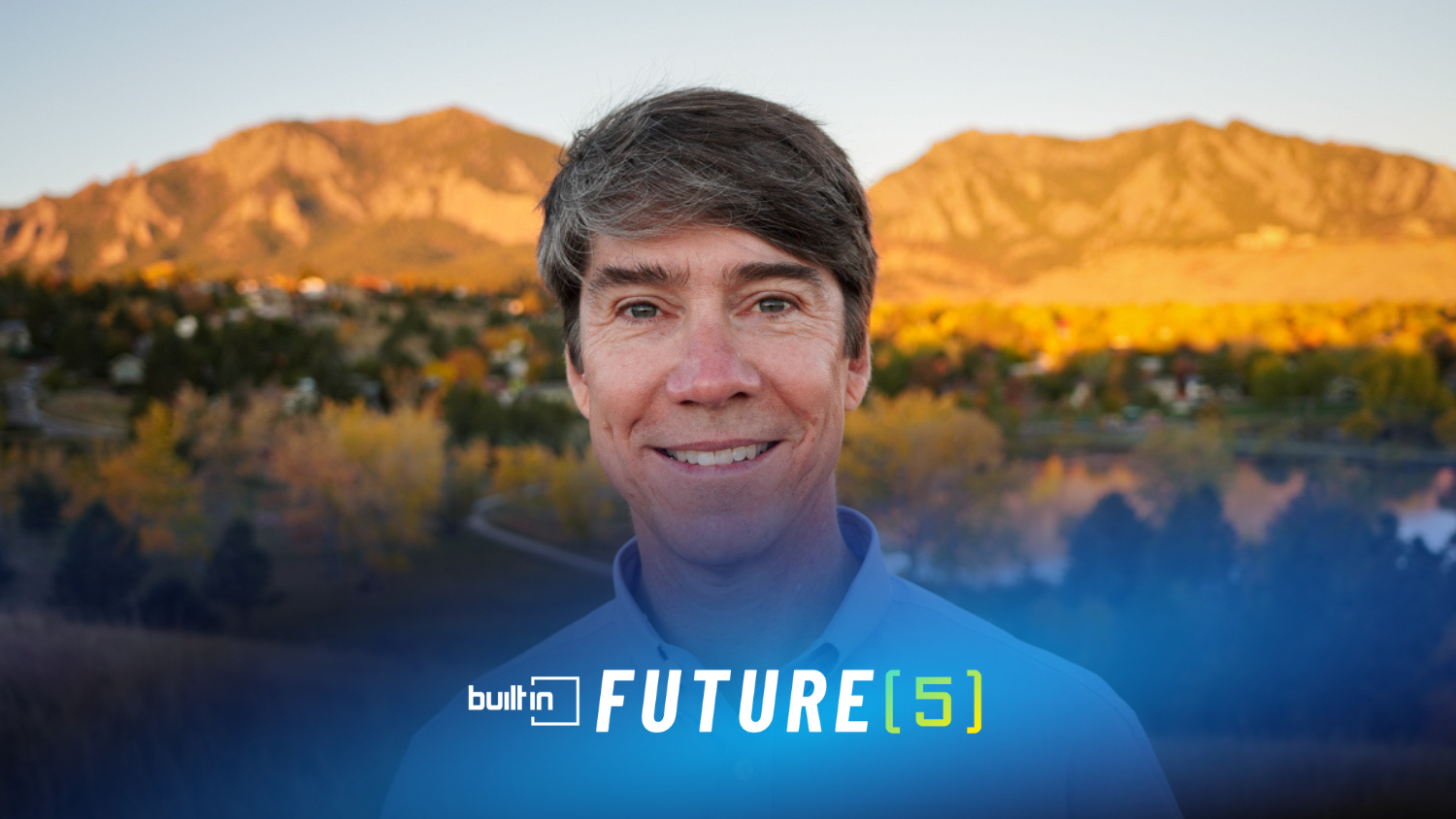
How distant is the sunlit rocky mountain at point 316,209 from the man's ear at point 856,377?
110178 millimetres

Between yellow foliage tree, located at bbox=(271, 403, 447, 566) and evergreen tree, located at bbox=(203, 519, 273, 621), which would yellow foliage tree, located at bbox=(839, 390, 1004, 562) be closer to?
yellow foliage tree, located at bbox=(271, 403, 447, 566)

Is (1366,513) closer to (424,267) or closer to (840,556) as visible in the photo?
(840,556)

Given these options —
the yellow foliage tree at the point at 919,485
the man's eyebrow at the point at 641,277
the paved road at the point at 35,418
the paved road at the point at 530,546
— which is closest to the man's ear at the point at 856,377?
the man's eyebrow at the point at 641,277

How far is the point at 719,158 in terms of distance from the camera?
59.3 inches

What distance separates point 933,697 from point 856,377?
627mm

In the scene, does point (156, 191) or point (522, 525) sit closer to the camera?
point (522, 525)

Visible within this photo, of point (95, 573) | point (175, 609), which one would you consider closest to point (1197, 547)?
point (175, 609)

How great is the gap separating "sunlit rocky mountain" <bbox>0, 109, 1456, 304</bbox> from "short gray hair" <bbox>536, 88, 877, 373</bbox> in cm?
7209

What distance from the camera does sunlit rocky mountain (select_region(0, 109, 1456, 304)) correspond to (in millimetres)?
96125

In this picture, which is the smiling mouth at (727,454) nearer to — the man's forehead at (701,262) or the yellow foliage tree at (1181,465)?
the man's forehead at (701,262)

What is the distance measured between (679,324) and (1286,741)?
1888 centimetres

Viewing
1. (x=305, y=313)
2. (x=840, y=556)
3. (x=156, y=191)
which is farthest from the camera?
(x=156, y=191)

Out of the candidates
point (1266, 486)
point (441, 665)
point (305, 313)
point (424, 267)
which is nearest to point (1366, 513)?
point (1266, 486)

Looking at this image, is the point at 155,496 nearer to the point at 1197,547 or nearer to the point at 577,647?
the point at 577,647
